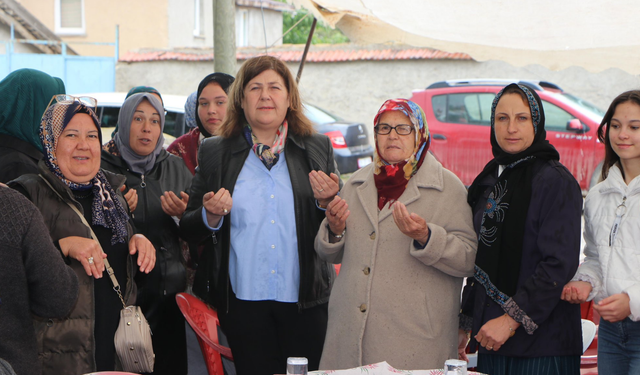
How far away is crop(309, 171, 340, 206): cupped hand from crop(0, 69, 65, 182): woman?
1.36 metres

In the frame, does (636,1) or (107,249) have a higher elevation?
(636,1)

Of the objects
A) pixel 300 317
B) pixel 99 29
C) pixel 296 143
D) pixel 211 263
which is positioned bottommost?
pixel 300 317

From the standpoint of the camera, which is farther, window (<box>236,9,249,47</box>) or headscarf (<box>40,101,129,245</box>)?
window (<box>236,9,249,47</box>)

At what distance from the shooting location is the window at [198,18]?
23375mm

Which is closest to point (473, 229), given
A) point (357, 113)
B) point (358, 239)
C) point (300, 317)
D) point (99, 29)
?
point (358, 239)

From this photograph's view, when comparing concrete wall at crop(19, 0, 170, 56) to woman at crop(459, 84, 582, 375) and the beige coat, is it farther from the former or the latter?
woman at crop(459, 84, 582, 375)

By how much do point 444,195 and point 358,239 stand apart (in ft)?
1.37

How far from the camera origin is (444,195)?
2688 millimetres

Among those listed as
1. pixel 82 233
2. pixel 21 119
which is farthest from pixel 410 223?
pixel 21 119

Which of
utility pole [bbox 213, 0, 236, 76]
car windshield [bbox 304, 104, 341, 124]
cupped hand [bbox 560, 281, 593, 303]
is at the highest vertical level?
utility pole [bbox 213, 0, 236, 76]

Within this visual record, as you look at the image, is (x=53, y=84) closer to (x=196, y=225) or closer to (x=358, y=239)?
(x=196, y=225)

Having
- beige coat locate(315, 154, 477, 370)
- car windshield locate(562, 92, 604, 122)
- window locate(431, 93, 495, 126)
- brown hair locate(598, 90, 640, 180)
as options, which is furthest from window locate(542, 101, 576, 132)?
beige coat locate(315, 154, 477, 370)

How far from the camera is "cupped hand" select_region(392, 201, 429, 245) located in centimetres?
246

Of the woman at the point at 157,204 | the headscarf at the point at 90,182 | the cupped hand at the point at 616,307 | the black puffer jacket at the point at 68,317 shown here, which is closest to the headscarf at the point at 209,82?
the woman at the point at 157,204
